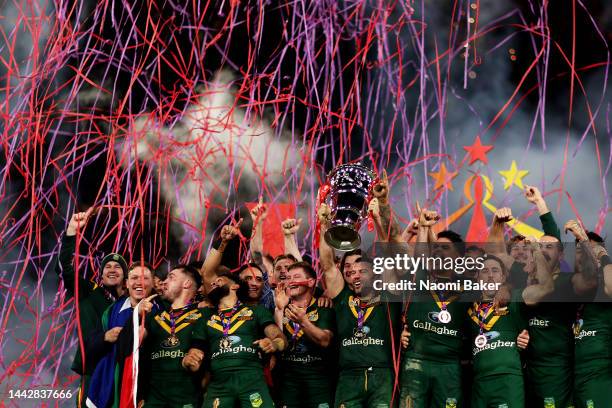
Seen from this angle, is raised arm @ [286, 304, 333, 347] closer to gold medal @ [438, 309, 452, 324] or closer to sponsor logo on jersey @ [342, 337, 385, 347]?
sponsor logo on jersey @ [342, 337, 385, 347]

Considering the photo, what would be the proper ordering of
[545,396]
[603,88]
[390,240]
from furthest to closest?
[603,88] < [390,240] < [545,396]

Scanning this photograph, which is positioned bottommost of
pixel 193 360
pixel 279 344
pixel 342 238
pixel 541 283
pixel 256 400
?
pixel 256 400

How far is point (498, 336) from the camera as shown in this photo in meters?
5.31

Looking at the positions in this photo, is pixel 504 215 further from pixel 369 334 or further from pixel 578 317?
pixel 369 334

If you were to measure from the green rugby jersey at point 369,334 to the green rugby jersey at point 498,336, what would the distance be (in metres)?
0.47

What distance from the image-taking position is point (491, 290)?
17.7 ft

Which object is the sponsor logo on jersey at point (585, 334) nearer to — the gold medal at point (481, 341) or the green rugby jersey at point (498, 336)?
the green rugby jersey at point (498, 336)

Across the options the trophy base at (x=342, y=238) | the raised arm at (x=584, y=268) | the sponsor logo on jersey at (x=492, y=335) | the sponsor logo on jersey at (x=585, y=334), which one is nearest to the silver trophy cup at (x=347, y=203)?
the trophy base at (x=342, y=238)

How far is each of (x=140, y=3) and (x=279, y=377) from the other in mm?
3623

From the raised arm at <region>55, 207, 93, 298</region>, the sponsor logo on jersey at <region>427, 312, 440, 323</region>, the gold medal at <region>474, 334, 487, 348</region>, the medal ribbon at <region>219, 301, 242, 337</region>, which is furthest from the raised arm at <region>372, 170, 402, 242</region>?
the raised arm at <region>55, 207, 93, 298</region>

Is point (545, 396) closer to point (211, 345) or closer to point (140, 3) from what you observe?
point (211, 345)

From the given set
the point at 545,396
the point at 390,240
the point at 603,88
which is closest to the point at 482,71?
the point at 603,88

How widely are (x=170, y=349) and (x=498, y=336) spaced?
6.31ft

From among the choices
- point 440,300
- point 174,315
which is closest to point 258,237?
point 174,315
